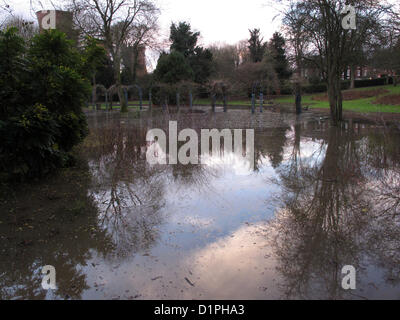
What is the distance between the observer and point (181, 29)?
45156 mm

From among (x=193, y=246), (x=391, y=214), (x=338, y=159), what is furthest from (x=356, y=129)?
(x=193, y=246)

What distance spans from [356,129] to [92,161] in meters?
11.3

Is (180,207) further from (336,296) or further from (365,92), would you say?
(365,92)

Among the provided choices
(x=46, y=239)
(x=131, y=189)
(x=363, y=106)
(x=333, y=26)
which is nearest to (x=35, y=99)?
(x=131, y=189)

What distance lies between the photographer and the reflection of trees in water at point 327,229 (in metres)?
3.43

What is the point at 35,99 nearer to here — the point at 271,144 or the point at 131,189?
the point at 131,189

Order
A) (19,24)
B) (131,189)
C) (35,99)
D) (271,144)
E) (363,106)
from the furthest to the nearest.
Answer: (363,106)
(19,24)
(271,144)
(35,99)
(131,189)

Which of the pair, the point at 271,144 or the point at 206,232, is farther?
the point at 271,144

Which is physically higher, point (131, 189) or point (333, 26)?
point (333, 26)

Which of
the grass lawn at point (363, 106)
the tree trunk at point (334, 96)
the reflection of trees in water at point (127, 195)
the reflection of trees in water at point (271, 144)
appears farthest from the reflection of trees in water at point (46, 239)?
the grass lawn at point (363, 106)

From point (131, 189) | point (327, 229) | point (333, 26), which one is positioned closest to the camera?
point (327, 229)

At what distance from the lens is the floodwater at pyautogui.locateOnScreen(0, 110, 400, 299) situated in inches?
130

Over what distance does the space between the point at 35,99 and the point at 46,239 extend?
339cm

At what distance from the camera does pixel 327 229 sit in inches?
176
